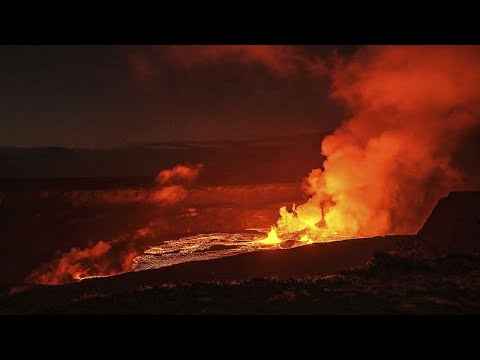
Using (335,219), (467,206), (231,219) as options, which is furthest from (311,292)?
A: (231,219)

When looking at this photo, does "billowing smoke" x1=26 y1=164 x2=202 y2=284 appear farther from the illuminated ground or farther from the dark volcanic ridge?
the dark volcanic ridge

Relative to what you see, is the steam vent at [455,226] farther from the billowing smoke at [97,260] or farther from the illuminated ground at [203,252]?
the billowing smoke at [97,260]

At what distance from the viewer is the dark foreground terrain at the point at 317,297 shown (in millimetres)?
9148

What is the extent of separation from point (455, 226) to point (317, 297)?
922 cm

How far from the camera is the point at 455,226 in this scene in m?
16.8

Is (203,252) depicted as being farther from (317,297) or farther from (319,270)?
(317,297)

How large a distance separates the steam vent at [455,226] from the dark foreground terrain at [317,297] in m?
3.43

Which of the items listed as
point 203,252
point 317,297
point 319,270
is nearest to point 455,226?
point 319,270

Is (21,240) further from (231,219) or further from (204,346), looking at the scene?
(204,346)

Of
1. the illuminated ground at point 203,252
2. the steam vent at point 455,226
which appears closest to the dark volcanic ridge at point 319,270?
the steam vent at point 455,226

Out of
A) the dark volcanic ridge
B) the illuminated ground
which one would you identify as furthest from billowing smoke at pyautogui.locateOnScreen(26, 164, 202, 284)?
the dark volcanic ridge

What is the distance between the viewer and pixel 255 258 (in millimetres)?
14984

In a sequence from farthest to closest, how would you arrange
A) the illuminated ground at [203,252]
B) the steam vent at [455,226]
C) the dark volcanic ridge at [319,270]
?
1. the illuminated ground at [203,252]
2. the steam vent at [455,226]
3. the dark volcanic ridge at [319,270]

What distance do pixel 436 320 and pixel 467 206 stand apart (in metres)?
11.8
